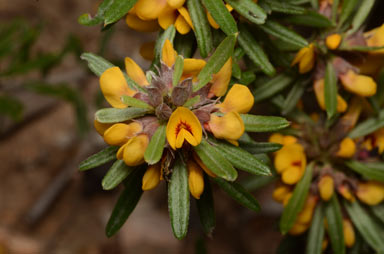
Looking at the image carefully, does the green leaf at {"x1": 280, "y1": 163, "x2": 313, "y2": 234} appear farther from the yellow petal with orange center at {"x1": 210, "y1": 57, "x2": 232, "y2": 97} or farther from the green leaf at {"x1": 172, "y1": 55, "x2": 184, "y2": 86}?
the green leaf at {"x1": 172, "y1": 55, "x2": 184, "y2": 86}

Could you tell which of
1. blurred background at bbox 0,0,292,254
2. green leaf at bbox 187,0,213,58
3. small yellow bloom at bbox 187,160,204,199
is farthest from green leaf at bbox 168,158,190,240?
blurred background at bbox 0,0,292,254

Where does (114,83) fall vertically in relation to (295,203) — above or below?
above

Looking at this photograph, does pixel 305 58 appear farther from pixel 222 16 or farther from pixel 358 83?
pixel 222 16

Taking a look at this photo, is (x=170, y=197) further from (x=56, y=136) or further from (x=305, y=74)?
(x=56, y=136)

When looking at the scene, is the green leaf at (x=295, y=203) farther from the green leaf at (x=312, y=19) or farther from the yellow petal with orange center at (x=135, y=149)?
the yellow petal with orange center at (x=135, y=149)

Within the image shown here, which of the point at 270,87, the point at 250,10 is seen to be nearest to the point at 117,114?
the point at 250,10

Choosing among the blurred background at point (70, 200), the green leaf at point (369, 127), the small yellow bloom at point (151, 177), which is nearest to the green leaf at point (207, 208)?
the small yellow bloom at point (151, 177)
